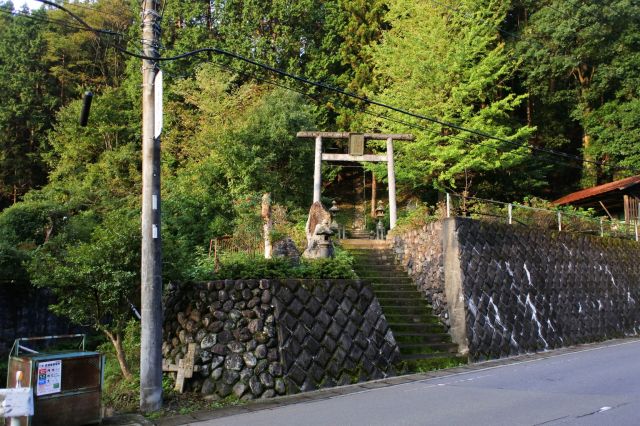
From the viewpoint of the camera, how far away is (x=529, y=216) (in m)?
18.0

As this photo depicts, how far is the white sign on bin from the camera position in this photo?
5.04 m

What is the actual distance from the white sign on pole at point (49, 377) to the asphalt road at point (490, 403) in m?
1.95

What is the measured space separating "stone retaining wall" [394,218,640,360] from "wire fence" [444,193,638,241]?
80cm

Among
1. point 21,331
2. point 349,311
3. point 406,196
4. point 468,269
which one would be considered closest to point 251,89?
point 406,196

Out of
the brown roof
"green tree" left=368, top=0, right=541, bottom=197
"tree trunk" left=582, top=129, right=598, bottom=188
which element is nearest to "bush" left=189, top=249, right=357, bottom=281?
"green tree" left=368, top=0, right=541, bottom=197

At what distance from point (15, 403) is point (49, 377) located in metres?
1.48

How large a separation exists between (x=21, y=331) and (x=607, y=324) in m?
20.0

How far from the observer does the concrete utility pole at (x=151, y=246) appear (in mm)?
7727

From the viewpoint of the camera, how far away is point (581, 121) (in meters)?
29.0

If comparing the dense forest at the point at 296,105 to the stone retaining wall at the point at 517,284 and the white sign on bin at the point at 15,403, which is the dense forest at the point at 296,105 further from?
the white sign on bin at the point at 15,403

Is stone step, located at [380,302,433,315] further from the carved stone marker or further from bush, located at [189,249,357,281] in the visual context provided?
the carved stone marker

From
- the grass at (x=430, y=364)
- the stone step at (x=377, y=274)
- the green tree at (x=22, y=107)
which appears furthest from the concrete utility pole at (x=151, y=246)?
the green tree at (x=22, y=107)

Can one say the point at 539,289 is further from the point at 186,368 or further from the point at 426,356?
the point at 186,368

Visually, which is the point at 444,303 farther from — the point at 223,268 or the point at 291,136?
the point at 291,136
